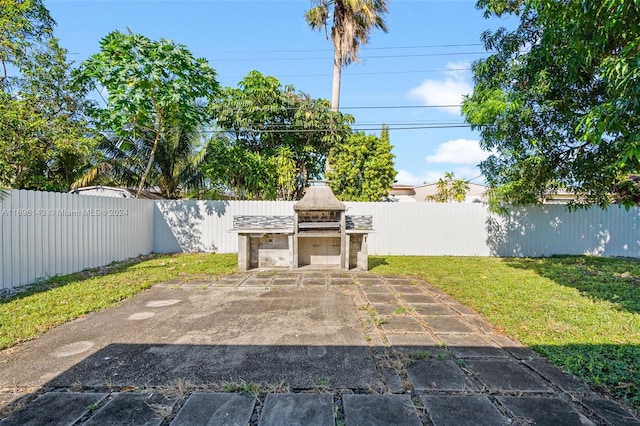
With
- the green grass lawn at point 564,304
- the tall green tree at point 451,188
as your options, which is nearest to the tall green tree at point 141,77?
the green grass lawn at point 564,304

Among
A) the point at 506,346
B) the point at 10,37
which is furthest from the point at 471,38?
the point at 10,37

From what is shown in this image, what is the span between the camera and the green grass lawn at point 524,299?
2633 mm

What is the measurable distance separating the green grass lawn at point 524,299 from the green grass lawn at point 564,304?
1 cm

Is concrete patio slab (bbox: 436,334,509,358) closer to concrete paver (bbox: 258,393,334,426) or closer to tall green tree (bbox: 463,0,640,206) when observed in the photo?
concrete paver (bbox: 258,393,334,426)

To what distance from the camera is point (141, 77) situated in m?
7.42

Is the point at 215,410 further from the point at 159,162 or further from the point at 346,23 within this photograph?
the point at 346,23

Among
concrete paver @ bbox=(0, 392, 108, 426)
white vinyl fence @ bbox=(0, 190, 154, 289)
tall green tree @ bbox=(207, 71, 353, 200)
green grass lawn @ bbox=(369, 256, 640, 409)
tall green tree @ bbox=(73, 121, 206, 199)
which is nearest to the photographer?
concrete paver @ bbox=(0, 392, 108, 426)

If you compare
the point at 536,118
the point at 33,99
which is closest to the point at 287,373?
the point at 536,118

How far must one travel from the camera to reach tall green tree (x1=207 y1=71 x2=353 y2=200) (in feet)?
35.3

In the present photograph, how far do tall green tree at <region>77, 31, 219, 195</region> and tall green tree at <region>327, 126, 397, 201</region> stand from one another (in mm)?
5214

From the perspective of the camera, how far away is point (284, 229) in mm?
6711

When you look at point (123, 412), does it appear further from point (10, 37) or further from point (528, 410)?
point (10, 37)

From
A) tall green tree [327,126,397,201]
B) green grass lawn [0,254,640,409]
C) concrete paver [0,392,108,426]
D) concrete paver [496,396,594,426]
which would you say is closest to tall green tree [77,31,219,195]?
green grass lawn [0,254,640,409]

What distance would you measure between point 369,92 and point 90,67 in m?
8.88
